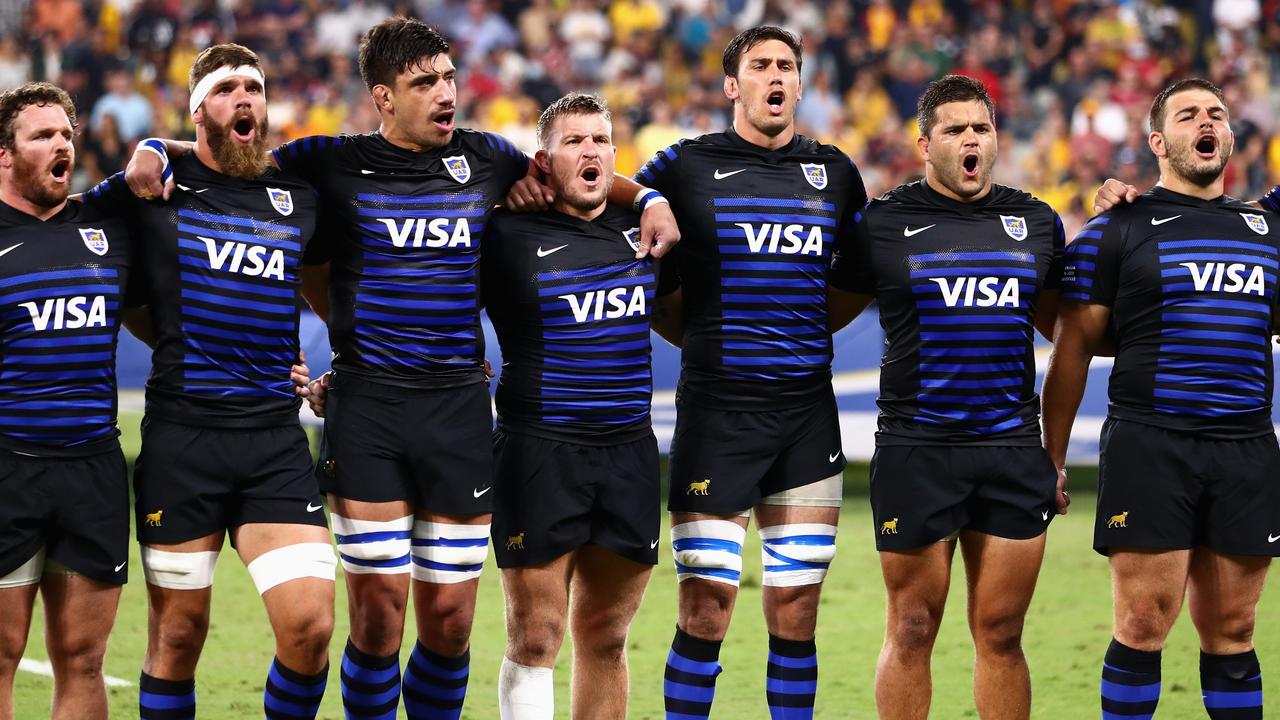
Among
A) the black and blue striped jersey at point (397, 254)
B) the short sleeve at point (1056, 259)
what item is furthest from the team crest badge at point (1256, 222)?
the black and blue striped jersey at point (397, 254)

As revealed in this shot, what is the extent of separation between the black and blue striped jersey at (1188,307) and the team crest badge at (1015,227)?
22 centimetres

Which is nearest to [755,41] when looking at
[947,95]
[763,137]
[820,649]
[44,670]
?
[763,137]

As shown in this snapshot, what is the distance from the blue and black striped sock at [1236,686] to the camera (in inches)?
200

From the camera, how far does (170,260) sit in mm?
4770

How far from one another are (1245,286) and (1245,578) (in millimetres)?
936

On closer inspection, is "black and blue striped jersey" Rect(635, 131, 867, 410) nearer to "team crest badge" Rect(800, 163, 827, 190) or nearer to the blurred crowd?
"team crest badge" Rect(800, 163, 827, 190)

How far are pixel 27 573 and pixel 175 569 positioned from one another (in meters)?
0.41

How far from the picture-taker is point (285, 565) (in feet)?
15.7

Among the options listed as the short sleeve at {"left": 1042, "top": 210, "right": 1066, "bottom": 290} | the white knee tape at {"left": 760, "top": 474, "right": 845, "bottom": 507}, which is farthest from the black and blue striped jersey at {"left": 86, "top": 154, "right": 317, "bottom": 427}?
the short sleeve at {"left": 1042, "top": 210, "right": 1066, "bottom": 290}

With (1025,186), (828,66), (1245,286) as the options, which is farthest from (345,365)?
(828,66)

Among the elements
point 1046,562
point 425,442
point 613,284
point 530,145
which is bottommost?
point 1046,562

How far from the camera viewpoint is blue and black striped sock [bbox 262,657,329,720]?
16.0ft

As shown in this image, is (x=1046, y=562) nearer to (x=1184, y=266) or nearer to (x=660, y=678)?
(x=660, y=678)

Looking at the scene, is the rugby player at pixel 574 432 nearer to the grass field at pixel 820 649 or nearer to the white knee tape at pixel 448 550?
the white knee tape at pixel 448 550
